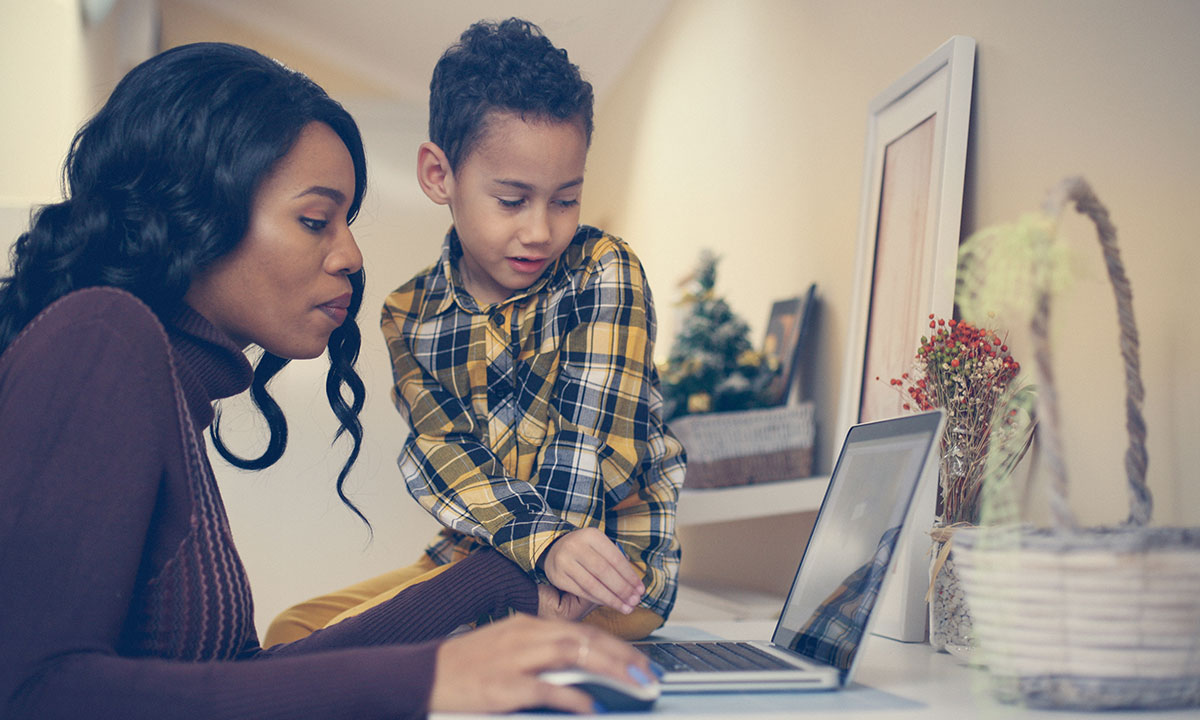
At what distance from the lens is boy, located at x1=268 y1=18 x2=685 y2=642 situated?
50.5 inches

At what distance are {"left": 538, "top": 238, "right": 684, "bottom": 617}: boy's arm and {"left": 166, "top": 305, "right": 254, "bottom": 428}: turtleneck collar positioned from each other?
0.43 meters

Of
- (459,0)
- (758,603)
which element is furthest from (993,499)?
(459,0)

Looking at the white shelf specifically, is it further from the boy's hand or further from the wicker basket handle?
the wicker basket handle

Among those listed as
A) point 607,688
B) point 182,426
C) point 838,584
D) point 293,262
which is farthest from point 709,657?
point 293,262

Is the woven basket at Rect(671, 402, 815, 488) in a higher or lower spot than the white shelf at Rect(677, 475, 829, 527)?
higher

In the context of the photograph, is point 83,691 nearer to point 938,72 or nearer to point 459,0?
point 938,72

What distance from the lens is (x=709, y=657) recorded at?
Result: 88 centimetres

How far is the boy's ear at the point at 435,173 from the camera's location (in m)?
1.47

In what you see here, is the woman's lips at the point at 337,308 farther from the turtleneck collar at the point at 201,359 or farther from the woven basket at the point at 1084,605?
the woven basket at the point at 1084,605

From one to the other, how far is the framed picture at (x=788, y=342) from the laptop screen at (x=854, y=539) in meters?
0.92

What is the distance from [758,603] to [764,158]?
105cm

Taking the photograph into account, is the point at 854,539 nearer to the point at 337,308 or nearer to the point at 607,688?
the point at 607,688

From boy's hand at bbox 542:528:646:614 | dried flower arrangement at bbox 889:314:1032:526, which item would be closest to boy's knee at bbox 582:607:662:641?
boy's hand at bbox 542:528:646:614

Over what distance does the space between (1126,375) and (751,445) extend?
3.95 feet
